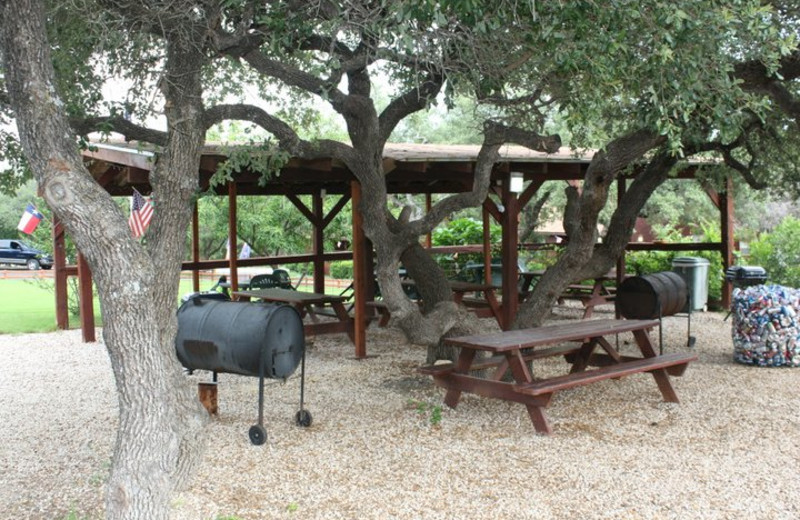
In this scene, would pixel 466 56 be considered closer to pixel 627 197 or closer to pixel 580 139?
pixel 580 139

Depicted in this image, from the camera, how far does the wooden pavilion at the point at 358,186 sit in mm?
9547

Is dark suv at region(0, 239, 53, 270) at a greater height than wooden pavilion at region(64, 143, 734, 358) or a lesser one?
lesser

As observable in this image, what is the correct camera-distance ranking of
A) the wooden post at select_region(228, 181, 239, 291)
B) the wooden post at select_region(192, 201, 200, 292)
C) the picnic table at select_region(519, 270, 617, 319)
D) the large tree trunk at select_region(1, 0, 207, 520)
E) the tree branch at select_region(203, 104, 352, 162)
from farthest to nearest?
1. the wooden post at select_region(192, 201, 200, 292)
2. the picnic table at select_region(519, 270, 617, 319)
3. the wooden post at select_region(228, 181, 239, 291)
4. the tree branch at select_region(203, 104, 352, 162)
5. the large tree trunk at select_region(1, 0, 207, 520)

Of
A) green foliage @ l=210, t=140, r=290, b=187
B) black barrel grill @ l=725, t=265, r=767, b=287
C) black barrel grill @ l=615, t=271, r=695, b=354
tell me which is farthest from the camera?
black barrel grill @ l=725, t=265, r=767, b=287

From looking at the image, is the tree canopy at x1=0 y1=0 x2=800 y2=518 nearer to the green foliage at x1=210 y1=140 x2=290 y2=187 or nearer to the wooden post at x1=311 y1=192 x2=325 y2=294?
the green foliage at x1=210 y1=140 x2=290 y2=187

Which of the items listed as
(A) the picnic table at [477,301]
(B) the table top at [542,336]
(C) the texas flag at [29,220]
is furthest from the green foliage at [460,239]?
(B) the table top at [542,336]

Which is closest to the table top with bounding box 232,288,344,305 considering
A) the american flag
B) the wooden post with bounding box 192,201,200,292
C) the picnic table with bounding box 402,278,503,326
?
the picnic table with bounding box 402,278,503,326

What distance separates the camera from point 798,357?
8602 millimetres

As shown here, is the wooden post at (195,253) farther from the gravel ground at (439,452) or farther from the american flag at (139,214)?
the gravel ground at (439,452)

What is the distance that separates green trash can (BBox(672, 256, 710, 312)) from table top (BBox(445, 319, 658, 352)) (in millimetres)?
6695

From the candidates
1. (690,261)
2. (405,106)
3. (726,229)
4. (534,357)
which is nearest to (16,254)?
(690,261)

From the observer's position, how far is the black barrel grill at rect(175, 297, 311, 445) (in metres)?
5.72

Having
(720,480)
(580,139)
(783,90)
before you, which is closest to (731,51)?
(783,90)

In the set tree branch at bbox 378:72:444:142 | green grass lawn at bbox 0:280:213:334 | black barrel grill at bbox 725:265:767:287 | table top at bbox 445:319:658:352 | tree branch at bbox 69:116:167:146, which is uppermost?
tree branch at bbox 378:72:444:142
